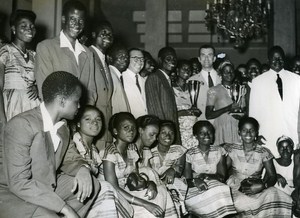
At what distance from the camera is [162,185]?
14.2 ft

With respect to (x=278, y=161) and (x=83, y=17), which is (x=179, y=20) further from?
(x=83, y=17)

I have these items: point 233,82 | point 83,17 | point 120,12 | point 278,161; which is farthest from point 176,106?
point 120,12

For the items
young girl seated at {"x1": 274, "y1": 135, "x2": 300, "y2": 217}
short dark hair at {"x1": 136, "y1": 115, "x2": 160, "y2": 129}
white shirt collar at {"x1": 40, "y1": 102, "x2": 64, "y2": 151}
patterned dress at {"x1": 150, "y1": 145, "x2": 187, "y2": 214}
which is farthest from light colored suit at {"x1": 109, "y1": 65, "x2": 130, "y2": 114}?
young girl seated at {"x1": 274, "y1": 135, "x2": 300, "y2": 217}

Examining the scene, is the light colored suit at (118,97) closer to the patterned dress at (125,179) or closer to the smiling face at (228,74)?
the patterned dress at (125,179)

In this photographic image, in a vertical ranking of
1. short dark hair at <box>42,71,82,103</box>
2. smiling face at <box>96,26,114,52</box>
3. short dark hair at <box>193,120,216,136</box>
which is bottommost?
short dark hair at <box>193,120,216,136</box>

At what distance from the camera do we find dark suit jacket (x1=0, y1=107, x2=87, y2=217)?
9.22 ft

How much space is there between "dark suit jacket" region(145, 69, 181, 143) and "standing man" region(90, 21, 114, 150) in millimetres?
669

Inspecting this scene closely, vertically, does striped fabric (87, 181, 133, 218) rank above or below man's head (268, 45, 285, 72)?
below

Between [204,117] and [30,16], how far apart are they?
8.58 ft

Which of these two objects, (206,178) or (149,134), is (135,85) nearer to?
(149,134)

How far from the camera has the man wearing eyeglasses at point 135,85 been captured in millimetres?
5184

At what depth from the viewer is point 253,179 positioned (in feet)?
15.9

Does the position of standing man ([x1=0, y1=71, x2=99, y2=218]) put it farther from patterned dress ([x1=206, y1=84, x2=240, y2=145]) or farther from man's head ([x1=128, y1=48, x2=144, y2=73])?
patterned dress ([x1=206, y1=84, x2=240, y2=145])

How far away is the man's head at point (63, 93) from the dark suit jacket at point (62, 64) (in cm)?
95
